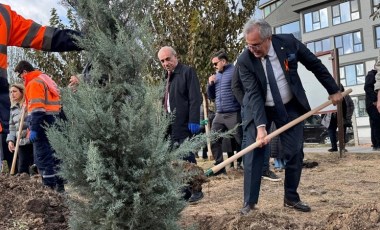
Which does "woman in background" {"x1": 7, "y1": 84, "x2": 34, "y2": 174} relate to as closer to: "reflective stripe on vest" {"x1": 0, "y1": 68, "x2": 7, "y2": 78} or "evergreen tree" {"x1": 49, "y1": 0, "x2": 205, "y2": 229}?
"reflective stripe on vest" {"x1": 0, "y1": 68, "x2": 7, "y2": 78}

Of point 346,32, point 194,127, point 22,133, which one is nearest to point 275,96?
point 194,127

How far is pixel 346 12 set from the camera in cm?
4275

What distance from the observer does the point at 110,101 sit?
2.62m

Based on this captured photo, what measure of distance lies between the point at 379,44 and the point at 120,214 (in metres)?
41.2

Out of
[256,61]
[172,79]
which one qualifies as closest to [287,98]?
[256,61]

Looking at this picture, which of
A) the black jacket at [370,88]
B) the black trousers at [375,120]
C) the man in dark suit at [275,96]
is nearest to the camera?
the man in dark suit at [275,96]

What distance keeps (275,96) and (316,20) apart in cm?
4380

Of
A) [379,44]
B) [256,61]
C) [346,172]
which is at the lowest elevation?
[346,172]

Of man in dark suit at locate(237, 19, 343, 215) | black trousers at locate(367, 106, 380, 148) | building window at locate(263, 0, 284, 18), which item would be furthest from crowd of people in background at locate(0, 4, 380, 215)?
building window at locate(263, 0, 284, 18)

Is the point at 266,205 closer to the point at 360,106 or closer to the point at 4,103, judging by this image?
the point at 4,103

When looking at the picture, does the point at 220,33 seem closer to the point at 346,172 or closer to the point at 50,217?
the point at 346,172

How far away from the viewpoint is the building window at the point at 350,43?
41.5 meters

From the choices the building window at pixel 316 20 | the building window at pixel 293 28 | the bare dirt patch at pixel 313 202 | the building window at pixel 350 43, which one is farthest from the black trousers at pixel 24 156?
the building window at pixel 293 28

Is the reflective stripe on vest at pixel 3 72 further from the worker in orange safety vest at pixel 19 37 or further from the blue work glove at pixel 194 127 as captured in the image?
the blue work glove at pixel 194 127
